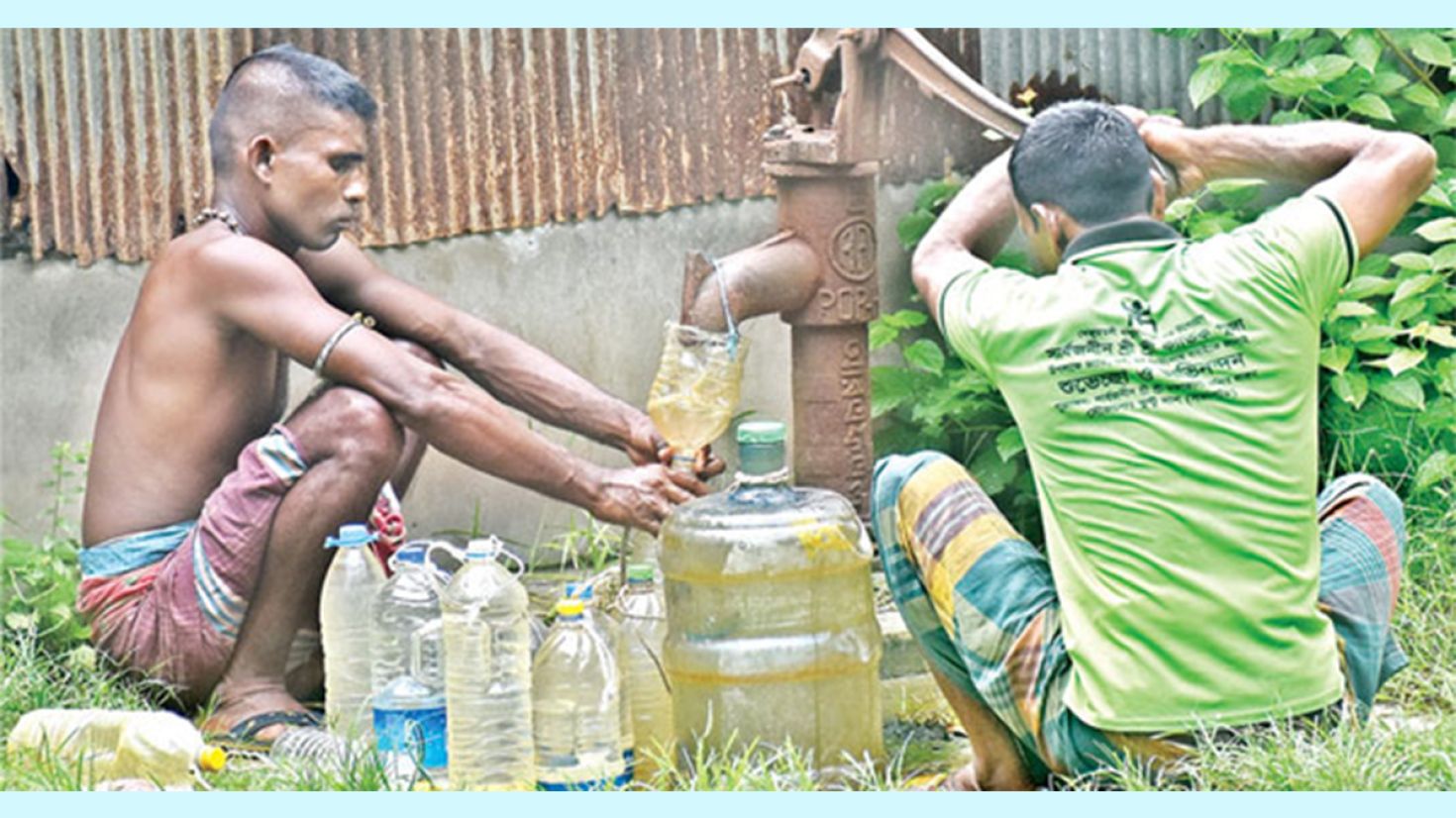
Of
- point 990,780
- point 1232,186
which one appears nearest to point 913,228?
point 1232,186

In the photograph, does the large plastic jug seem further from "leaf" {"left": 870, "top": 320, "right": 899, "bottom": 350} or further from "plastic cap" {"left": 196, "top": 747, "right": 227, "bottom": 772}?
"plastic cap" {"left": 196, "top": 747, "right": 227, "bottom": 772}

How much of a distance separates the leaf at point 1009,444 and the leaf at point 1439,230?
118cm

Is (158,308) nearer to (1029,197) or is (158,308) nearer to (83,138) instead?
(83,138)

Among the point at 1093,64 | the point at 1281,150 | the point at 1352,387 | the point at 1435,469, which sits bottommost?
the point at 1435,469

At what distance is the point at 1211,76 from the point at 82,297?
3.02 m

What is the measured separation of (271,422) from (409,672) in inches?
31.2

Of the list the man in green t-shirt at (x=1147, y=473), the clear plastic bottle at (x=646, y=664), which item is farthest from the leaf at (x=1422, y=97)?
the clear plastic bottle at (x=646, y=664)

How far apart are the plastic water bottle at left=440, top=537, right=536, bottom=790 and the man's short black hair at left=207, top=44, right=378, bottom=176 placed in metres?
1.24

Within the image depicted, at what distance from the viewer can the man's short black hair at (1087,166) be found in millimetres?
4328

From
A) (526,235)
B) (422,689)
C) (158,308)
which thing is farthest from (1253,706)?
(158,308)

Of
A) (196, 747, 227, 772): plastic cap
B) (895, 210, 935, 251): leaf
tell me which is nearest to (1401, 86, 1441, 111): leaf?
(895, 210, 935, 251): leaf

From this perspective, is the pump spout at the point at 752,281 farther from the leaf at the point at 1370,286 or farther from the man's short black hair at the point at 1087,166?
the leaf at the point at 1370,286

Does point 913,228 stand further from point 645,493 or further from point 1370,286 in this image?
point 1370,286

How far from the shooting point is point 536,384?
5371 mm
